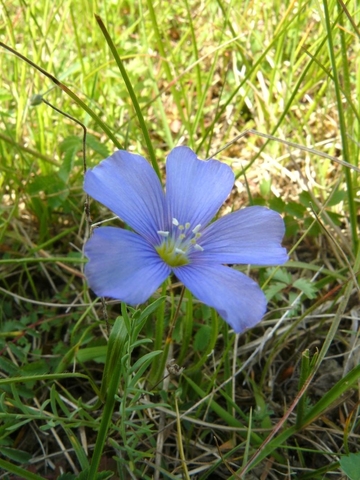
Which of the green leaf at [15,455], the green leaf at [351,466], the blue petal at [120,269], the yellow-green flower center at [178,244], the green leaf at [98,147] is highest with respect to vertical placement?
the blue petal at [120,269]

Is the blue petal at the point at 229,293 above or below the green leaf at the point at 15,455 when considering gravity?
above

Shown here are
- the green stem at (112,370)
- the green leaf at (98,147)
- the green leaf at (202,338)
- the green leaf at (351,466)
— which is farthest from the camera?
the green leaf at (98,147)

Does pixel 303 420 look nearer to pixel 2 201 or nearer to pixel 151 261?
pixel 151 261

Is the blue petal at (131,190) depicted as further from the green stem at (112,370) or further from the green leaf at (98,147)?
the green leaf at (98,147)

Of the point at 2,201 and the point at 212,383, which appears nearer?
the point at 212,383

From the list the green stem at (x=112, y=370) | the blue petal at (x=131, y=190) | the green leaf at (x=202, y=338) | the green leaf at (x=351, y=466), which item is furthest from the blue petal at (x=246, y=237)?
the green leaf at (x=351, y=466)

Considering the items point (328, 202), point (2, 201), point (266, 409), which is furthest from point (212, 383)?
point (2, 201)

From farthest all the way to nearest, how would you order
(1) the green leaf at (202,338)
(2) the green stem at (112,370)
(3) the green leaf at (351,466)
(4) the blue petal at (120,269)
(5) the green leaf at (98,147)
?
(5) the green leaf at (98,147) < (1) the green leaf at (202,338) < (3) the green leaf at (351,466) < (2) the green stem at (112,370) < (4) the blue petal at (120,269)
